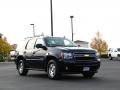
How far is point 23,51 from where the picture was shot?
1916 centimetres

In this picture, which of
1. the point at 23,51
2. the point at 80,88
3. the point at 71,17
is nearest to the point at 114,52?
the point at 71,17

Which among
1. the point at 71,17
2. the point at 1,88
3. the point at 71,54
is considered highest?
the point at 71,17

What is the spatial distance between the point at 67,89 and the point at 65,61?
124 inches

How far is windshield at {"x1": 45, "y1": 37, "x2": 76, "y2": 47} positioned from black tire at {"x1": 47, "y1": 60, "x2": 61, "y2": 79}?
933 mm

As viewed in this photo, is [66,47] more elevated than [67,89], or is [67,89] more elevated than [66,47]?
[66,47]

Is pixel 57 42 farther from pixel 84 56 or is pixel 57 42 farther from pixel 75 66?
pixel 75 66

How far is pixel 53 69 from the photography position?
16.3 meters

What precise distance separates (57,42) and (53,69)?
149 centimetres

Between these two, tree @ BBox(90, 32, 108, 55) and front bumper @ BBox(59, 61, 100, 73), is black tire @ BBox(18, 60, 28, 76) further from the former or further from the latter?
tree @ BBox(90, 32, 108, 55)

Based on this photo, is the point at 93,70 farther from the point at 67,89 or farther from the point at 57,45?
the point at 67,89

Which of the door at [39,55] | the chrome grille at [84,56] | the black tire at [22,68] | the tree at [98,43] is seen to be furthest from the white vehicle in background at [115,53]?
the tree at [98,43]

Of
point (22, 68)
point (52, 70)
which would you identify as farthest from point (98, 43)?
point (52, 70)

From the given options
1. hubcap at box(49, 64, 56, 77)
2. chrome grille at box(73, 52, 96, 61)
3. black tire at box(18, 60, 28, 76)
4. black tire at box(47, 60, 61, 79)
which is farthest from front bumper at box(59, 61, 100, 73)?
black tire at box(18, 60, 28, 76)

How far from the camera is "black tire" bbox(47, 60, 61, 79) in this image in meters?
16.0
